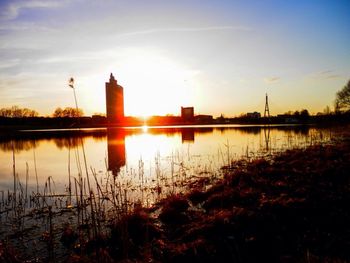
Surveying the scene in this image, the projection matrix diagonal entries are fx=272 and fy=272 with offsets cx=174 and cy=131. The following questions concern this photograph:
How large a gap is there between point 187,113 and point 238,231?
180 metres

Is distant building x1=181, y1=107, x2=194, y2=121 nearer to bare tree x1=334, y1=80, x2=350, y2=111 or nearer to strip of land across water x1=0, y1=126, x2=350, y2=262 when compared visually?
bare tree x1=334, y1=80, x2=350, y2=111

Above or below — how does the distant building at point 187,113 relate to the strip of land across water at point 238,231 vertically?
above

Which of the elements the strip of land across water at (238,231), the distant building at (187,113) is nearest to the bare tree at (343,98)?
the strip of land across water at (238,231)

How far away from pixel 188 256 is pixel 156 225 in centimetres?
280

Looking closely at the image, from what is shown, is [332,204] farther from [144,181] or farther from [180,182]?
[144,181]

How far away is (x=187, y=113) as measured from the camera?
613 feet

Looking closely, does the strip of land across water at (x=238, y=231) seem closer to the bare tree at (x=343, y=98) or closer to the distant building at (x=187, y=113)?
the bare tree at (x=343, y=98)

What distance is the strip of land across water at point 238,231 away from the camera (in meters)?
6.94

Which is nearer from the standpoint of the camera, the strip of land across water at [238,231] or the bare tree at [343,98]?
the strip of land across water at [238,231]

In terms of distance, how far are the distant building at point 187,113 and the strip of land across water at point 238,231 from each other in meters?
175

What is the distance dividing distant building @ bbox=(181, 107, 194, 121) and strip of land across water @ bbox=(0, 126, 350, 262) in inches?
6881

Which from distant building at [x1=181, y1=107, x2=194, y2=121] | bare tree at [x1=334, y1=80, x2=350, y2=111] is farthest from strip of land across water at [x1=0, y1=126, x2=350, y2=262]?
distant building at [x1=181, y1=107, x2=194, y2=121]

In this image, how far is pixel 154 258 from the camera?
291 inches

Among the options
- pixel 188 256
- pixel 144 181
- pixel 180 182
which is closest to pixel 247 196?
pixel 188 256
